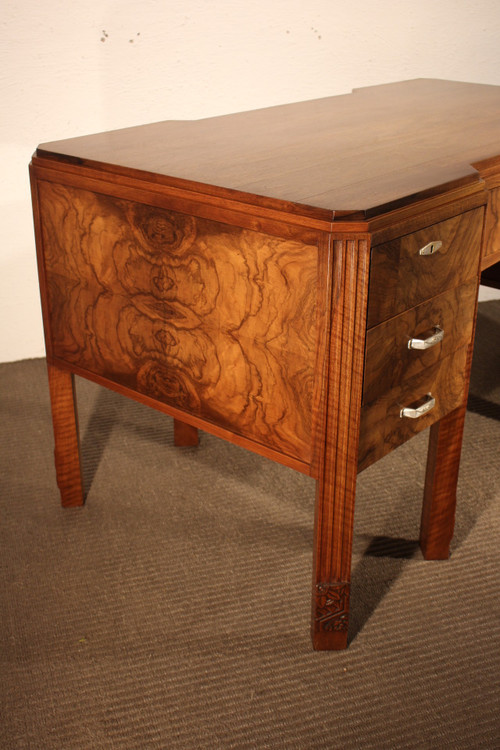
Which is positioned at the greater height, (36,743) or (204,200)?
(204,200)

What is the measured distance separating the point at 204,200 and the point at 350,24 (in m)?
1.43

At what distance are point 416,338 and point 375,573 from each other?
47cm

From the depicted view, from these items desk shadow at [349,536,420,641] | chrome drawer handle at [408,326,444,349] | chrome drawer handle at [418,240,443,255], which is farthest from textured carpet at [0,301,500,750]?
chrome drawer handle at [418,240,443,255]

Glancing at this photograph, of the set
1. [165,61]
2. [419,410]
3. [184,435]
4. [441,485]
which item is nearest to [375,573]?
[441,485]

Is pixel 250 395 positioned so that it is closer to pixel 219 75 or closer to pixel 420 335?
pixel 420 335

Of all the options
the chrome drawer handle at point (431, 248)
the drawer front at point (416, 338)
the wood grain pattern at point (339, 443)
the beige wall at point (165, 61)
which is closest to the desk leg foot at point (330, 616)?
the wood grain pattern at point (339, 443)

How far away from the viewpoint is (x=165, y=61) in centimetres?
205

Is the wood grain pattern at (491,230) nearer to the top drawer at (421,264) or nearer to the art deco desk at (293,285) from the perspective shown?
the art deco desk at (293,285)

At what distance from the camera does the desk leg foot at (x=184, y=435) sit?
66.8 inches

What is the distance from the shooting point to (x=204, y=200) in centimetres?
103

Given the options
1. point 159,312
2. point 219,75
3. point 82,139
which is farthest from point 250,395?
point 219,75

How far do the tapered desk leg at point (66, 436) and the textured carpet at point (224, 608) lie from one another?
4 cm

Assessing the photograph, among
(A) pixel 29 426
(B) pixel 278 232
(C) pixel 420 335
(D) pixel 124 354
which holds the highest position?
(B) pixel 278 232

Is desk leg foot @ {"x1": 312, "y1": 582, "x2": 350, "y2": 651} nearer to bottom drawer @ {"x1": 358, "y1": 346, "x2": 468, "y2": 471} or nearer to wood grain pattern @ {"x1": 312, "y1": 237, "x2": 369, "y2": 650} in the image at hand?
wood grain pattern @ {"x1": 312, "y1": 237, "x2": 369, "y2": 650}
